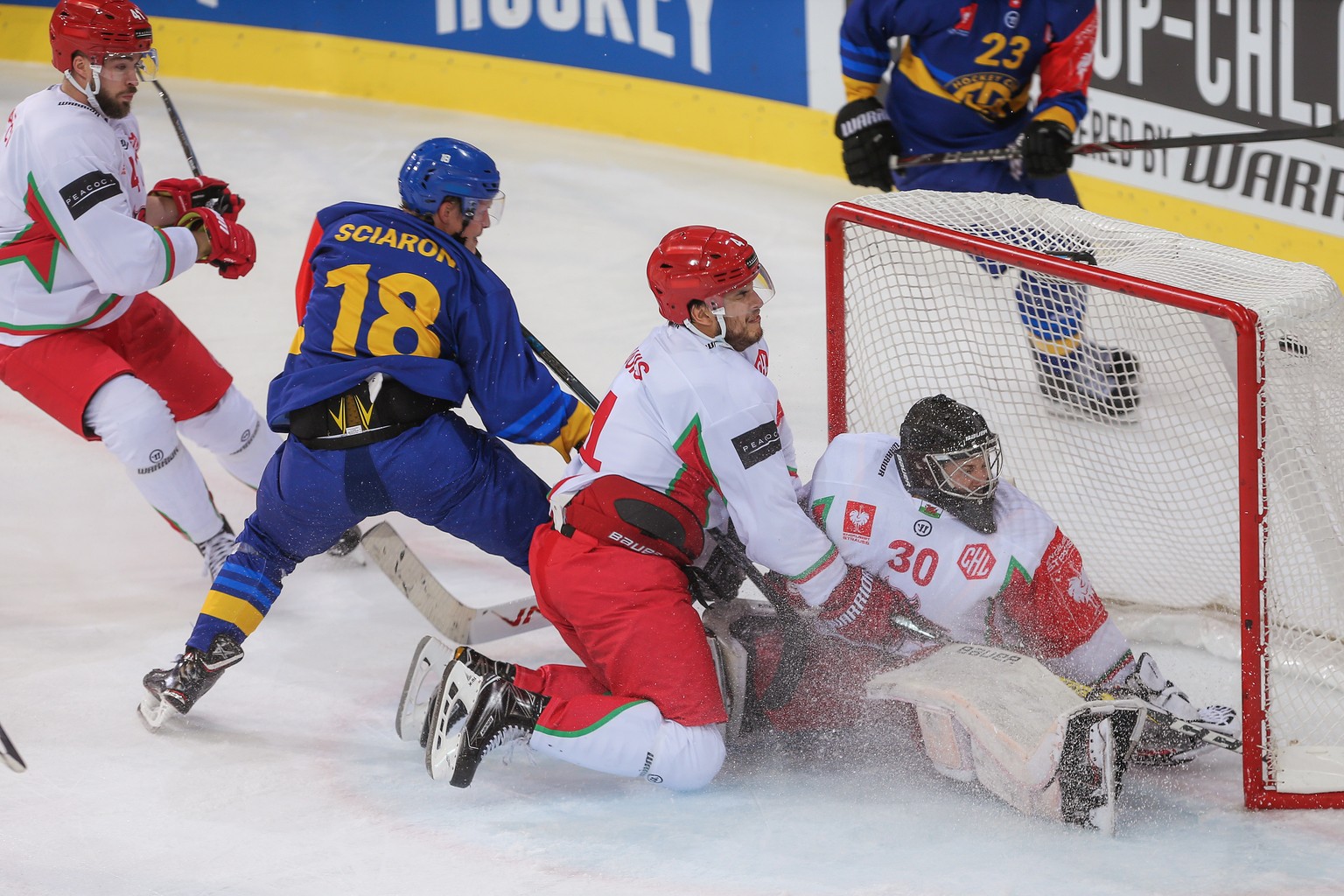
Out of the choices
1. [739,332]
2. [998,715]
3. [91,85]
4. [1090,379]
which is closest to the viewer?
[998,715]

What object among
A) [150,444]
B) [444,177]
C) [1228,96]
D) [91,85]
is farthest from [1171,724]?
[1228,96]

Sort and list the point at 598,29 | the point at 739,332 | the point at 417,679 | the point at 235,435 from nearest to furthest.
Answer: the point at 739,332
the point at 417,679
the point at 235,435
the point at 598,29

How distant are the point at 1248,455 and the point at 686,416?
86 cm

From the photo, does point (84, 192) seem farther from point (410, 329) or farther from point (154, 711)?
point (154, 711)

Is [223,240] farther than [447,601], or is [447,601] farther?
[223,240]

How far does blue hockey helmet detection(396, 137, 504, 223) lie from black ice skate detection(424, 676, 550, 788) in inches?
36.0

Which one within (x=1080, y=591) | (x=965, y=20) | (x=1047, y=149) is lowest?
(x=1080, y=591)

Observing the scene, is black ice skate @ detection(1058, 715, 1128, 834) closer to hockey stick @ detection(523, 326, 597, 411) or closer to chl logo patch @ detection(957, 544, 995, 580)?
chl logo patch @ detection(957, 544, 995, 580)

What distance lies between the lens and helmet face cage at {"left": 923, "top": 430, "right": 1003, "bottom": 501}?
2.52m

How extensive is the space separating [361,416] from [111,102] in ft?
3.18

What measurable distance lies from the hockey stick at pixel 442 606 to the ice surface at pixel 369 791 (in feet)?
0.29

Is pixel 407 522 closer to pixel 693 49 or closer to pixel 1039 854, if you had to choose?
pixel 1039 854

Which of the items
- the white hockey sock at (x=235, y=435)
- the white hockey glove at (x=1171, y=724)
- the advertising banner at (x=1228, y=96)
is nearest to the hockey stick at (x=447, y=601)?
the white hockey sock at (x=235, y=435)

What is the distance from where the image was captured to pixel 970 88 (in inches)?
168
